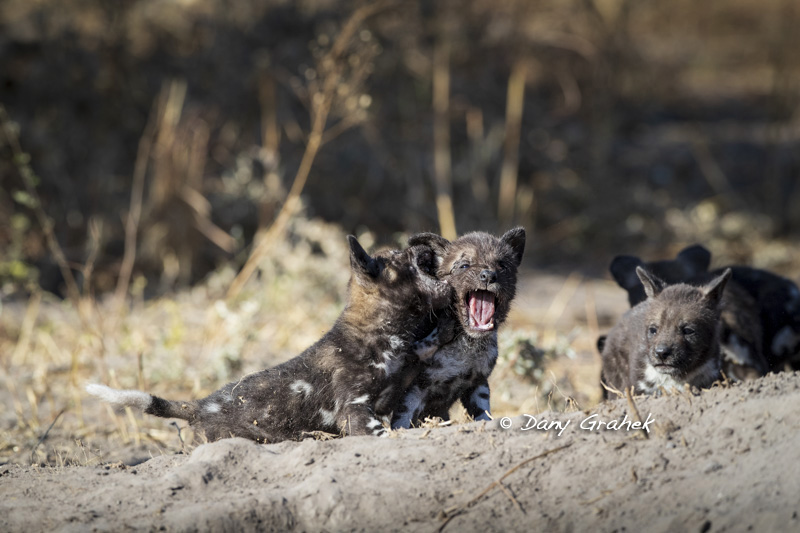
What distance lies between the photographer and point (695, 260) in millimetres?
7430

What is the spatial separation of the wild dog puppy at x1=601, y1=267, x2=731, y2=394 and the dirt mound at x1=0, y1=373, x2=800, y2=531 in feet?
3.70

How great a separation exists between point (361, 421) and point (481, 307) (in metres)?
1.08

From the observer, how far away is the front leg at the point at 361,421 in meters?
5.20

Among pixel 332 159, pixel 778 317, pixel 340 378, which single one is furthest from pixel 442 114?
pixel 340 378

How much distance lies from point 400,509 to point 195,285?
8183 millimetres

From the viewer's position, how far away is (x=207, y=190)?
12.7 m

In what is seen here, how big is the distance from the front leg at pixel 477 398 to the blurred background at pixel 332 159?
339cm

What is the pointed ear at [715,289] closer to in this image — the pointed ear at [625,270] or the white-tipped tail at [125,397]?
the pointed ear at [625,270]

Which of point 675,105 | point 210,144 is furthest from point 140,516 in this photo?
point 675,105

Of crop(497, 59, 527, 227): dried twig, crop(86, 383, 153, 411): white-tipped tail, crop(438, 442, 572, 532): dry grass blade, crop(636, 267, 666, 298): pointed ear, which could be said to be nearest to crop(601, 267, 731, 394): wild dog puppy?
crop(636, 267, 666, 298): pointed ear

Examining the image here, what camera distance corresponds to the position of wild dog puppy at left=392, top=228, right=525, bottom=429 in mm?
5680

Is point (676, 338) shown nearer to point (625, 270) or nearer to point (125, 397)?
point (625, 270)

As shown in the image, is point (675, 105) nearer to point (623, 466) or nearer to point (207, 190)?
point (207, 190)

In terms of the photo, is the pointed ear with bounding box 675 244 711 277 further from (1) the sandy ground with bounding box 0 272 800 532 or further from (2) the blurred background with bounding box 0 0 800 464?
(1) the sandy ground with bounding box 0 272 800 532
